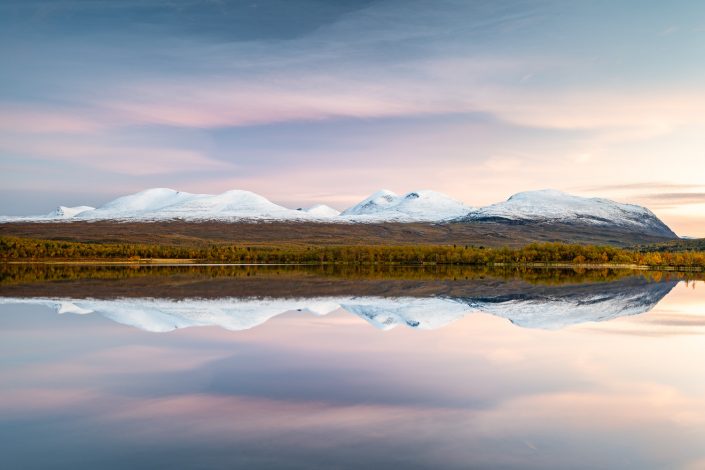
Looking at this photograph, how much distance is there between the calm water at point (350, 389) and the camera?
9289mm

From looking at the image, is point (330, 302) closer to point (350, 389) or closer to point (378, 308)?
point (378, 308)

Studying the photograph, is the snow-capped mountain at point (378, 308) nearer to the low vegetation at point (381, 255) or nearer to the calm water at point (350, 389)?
the calm water at point (350, 389)

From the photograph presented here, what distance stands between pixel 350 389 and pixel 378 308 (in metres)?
16.6

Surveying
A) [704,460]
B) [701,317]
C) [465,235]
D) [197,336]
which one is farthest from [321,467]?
[465,235]

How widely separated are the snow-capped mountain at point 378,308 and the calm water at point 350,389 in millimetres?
257

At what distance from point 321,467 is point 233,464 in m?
1.12

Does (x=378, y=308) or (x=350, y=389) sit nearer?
(x=350, y=389)

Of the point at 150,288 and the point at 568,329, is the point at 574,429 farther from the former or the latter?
the point at 150,288

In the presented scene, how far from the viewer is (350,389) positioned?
13180 millimetres

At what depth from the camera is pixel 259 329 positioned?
22.6 metres

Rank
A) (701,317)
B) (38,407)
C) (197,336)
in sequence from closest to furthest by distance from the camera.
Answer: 1. (38,407)
2. (197,336)
3. (701,317)

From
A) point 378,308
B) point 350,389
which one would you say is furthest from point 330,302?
point 350,389

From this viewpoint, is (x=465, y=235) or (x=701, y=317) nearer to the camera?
(x=701, y=317)

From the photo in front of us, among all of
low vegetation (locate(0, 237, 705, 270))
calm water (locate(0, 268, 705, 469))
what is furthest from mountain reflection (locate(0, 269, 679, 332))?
low vegetation (locate(0, 237, 705, 270))
